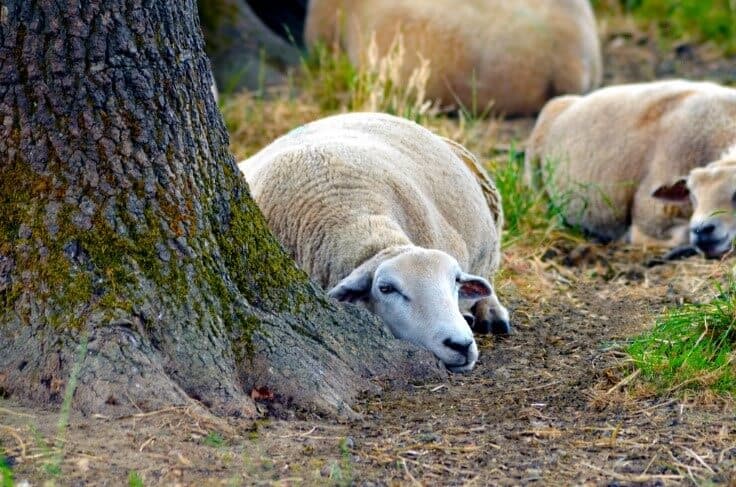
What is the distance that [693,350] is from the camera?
14.0ft

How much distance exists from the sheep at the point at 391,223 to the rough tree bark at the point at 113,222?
0.80 meters

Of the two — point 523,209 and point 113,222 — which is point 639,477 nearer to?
point 113,222

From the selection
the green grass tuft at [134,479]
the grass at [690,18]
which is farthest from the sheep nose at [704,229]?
the grass at [690,18]

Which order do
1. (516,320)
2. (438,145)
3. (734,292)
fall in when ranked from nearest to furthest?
(734,292)
(516,320)
(438,145)

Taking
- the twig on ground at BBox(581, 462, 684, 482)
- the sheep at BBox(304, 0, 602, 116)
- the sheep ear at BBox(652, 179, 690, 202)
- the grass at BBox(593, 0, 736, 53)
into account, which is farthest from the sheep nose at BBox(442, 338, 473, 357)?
the grass at BBox(593, 0, 736, 53)

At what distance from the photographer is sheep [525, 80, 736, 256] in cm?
734

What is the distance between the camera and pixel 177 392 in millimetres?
3572

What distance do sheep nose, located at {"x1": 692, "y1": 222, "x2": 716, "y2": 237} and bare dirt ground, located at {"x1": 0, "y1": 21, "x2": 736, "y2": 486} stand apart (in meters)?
2.18

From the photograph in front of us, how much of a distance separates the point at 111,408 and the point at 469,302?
201 cm

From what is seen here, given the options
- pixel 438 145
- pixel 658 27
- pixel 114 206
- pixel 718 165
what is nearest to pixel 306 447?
pixel 114 206

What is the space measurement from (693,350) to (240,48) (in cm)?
662

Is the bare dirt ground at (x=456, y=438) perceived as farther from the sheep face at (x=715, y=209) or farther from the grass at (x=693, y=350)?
the sheep face at (x=715, y=209)

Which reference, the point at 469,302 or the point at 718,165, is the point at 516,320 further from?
the point at 718,165

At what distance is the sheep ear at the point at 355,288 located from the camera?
4598 millimetres
